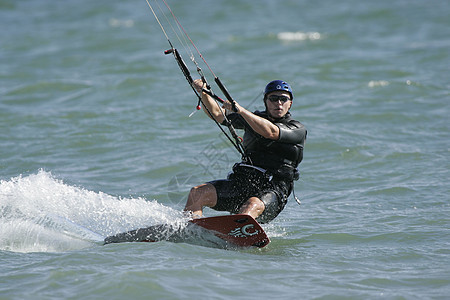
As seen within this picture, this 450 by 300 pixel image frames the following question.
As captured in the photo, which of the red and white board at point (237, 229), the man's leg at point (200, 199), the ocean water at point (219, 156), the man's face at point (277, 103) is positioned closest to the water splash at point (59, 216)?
the ocean water at point (219, 156)

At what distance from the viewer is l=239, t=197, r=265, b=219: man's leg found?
19.4 ft

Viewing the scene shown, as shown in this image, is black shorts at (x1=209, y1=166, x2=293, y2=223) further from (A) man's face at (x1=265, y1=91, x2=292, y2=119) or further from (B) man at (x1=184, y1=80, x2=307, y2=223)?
(A) man's face at (x1=265, y1=91, x2=292, y2=119)

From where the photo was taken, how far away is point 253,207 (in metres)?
5.96

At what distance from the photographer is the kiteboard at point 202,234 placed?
19.2 ft

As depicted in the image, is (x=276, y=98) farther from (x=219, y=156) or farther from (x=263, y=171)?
(x=219, y=156)

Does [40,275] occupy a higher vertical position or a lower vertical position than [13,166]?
lower

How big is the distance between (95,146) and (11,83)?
5.65 m

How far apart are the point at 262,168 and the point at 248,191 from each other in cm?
28

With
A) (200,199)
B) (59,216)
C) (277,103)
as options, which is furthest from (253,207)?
(59,216)

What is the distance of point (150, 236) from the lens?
5.93 metres

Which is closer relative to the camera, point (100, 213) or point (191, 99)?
point (100, 213)

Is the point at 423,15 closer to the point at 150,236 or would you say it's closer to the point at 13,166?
the point at 13,166

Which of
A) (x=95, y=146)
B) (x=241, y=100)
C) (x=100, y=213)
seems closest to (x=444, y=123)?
(x=241, y=100)

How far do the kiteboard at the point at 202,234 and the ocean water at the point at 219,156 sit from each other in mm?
104
